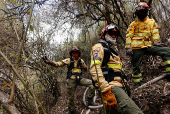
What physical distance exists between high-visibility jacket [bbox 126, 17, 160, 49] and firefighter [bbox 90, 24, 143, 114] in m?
1.01

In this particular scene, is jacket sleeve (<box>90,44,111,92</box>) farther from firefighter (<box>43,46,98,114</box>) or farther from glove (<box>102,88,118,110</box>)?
firefighter (<box>43,46,98,114</box>)

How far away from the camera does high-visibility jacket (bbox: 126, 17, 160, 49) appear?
2964 millimetres

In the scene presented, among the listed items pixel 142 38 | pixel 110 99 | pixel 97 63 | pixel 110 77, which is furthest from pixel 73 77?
pixel 142 38

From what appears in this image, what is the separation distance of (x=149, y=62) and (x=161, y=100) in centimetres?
159

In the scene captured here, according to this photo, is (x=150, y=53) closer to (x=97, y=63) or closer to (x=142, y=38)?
(x=142, y=38)

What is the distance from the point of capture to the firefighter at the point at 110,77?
68.2 inches

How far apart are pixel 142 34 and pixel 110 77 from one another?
1.88 meters

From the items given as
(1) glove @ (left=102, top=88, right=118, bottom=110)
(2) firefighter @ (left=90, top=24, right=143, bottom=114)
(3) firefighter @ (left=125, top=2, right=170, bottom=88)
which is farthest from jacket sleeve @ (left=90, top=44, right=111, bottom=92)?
(3) firefighter @ (left=125, top=2, right=170, bottom=88)

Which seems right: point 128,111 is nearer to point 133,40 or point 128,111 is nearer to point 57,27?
point 133,40

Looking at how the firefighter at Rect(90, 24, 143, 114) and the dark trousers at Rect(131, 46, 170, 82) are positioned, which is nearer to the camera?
the firefighter at Rect(90, 24, 143, 114)

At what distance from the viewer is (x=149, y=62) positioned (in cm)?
360

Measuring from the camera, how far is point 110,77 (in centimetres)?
212

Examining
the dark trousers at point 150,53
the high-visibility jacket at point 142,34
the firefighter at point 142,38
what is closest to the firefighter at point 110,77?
the dark trousers at point 150,53

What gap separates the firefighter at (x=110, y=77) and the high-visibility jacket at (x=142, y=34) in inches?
39.7
